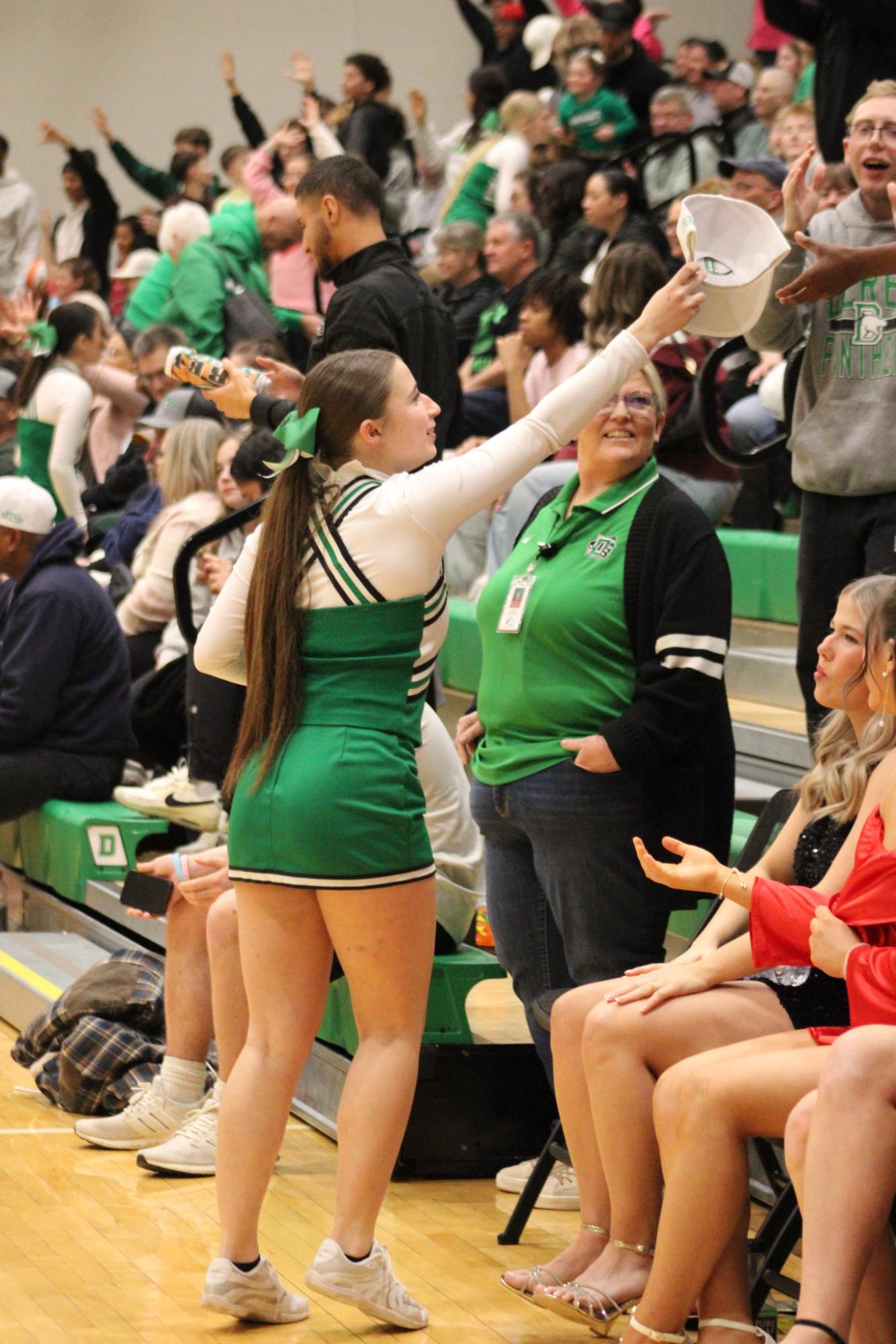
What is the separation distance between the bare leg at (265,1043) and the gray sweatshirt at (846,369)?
142 centimetres

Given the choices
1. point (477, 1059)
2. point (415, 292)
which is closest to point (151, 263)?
point (415, 292)

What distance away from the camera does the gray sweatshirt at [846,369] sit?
11.8 ft

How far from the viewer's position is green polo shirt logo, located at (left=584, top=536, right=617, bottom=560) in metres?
3.44

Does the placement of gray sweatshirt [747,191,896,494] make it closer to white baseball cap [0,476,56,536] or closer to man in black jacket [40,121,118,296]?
white baseball cap [0,476,56,536]

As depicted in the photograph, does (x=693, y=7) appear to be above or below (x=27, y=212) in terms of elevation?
above

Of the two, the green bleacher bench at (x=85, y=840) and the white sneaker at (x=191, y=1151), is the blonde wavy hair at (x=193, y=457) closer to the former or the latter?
the green bleacher bench at (x=85, y=840)

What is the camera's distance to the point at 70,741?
5684mm

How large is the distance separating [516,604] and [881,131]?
1.15m

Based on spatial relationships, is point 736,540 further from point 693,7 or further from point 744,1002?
point 693,7

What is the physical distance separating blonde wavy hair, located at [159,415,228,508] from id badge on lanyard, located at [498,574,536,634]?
292cm

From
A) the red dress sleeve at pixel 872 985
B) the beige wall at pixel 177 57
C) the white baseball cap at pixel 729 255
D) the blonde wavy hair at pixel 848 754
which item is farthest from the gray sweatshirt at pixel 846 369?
the beige wall at pixel 177 57

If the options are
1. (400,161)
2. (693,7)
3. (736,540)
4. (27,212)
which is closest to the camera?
(736,540)

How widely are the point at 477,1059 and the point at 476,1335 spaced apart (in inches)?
34.9

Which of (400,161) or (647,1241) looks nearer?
(647,1241)
